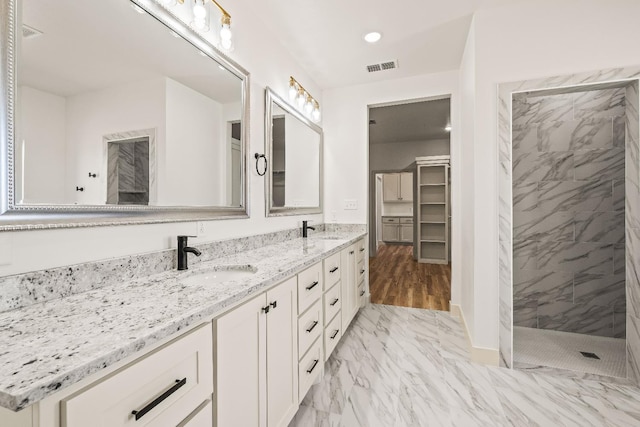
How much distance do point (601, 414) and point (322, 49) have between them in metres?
3.13

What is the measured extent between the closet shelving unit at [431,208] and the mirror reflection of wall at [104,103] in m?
5.05

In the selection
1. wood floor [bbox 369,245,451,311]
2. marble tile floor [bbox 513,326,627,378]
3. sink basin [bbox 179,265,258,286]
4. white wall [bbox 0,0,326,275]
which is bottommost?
marble tile floor [bbox 513,326,627,378]

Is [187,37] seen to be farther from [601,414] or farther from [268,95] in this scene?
[601,414]

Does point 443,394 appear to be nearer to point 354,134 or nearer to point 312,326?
point 312,326

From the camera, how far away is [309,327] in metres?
1.60

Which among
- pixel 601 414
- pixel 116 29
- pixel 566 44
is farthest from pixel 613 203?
pixel 116 29

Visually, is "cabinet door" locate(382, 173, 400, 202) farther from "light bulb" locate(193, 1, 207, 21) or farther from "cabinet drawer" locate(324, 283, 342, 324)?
"light bulb" locate(193, 1, 207, 21)

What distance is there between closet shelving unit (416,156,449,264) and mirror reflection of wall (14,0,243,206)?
505 cm

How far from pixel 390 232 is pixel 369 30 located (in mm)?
6500

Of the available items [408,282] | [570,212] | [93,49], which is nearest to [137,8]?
[93,49]

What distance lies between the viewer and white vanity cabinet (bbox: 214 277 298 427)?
3.06 ft

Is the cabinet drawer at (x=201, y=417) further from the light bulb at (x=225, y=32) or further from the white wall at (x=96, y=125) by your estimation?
the light bulb at (x=225, y=32)

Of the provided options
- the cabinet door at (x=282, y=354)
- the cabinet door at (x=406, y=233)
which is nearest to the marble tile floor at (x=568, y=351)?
the cabinet door at (x=282, y=354)

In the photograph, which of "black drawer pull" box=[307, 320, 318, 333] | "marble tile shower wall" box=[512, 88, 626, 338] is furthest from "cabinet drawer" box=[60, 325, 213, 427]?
"marble tile shower wall" box=[512, 88, 626, 338]
